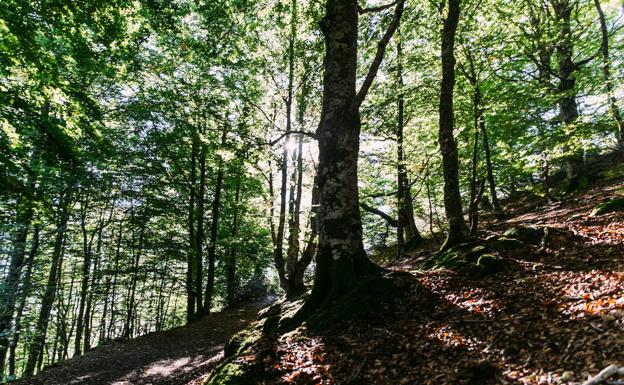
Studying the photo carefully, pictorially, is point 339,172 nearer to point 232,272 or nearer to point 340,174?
point 340,174

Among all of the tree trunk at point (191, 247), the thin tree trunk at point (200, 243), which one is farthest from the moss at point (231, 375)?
the tree trunk at point (191, 247)

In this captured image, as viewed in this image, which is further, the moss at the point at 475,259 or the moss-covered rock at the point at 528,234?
the moss-covered rock at the point at 528,234

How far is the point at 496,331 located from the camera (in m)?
3.89

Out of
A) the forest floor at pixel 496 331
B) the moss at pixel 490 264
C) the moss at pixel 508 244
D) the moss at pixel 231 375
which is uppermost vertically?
the moss at pixel 508 244

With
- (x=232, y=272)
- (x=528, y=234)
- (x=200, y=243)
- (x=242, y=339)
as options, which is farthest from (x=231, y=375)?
(x=232, y=272)

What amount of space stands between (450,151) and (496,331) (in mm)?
4841

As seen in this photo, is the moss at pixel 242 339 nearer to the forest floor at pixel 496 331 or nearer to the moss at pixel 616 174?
the forest floor at pixel 496 331

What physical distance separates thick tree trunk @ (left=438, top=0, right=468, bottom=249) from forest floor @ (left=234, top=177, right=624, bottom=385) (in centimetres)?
168

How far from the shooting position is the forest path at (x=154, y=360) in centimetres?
991

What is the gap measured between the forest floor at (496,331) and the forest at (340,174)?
0.03m

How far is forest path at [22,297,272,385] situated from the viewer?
9.91 meters

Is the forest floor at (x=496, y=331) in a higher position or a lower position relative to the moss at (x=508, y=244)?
lower

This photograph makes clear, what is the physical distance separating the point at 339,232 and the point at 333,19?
4.07 meters

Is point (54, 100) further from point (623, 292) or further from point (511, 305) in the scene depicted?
point (623, 292)
